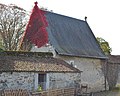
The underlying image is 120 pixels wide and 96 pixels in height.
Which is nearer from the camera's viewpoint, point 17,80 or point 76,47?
point 17,80

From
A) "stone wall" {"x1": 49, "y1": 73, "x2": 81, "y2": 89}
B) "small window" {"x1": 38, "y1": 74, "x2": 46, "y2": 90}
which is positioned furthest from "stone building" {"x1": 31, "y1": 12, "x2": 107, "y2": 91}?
"small window" {"x1": 38, "y1": 74, "x2": 46, "y2": 90}

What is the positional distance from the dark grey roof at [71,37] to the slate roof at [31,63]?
7.42 ft

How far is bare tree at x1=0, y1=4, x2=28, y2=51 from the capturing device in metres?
34.5

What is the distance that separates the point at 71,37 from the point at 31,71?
11107 millimetres

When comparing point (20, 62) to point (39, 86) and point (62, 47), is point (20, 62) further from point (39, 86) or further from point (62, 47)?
point (62, 47)

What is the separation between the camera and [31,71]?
763 inches

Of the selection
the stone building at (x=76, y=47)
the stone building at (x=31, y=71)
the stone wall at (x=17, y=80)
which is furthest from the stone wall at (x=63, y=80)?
the stone building at (x=76, y=47)

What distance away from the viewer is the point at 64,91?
19969 mm

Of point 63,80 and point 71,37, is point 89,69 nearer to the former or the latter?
point 71,37

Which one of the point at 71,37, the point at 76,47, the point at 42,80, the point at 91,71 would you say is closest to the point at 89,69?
the point at 91,71

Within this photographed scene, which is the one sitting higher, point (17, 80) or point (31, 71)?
point (31, 71)

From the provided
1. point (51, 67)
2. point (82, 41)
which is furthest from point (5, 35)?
point (51, 67)

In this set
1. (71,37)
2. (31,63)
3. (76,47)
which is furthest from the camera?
(71,37)

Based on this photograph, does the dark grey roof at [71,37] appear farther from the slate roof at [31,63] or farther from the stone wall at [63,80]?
the stone wall at [63,80]
